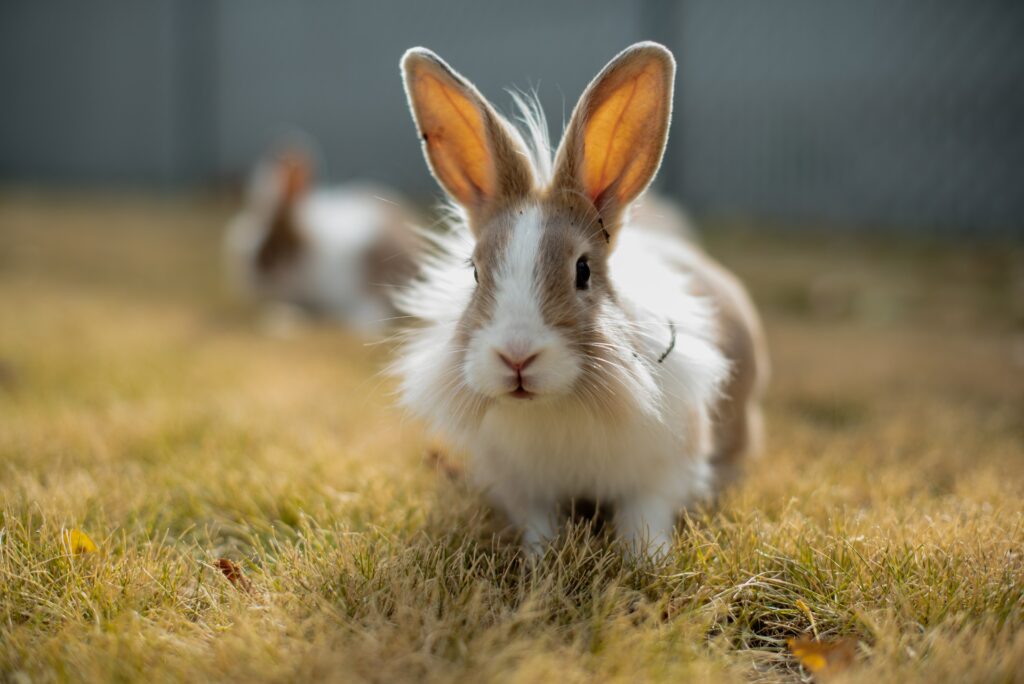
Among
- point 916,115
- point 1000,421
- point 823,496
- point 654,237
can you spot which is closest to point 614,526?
A: point 823,496

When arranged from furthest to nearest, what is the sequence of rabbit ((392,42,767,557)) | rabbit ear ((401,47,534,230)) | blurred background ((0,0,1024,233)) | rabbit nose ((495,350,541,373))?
blurred background ((0,0,1024,233)), rabbit ear ((401,47,534,230)), rabbit ((392,42,767,557)), rabbit nose ((495,350,541,373))

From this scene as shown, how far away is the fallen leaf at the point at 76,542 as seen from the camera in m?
1.75

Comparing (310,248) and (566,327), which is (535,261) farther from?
(310,248)

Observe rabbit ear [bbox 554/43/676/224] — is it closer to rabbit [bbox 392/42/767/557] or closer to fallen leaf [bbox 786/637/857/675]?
rabbit [bbox 392/42/767/557]

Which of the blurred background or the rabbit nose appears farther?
the blurred background

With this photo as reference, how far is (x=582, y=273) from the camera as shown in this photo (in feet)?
6.37

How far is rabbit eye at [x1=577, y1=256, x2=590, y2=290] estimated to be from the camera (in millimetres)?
1928

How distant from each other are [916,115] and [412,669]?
6.87 m

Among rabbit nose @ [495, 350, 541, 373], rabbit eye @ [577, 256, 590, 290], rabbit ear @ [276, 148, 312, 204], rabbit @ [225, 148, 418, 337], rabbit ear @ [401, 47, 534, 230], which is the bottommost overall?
rabbit @ [225, 148, 418, 337]

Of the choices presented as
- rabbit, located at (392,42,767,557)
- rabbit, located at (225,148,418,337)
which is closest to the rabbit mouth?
rabbit, located at (392,42,767,557)

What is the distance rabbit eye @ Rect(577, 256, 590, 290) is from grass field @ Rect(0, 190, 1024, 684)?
0.56m

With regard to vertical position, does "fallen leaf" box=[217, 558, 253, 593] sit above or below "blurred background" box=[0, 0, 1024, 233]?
below

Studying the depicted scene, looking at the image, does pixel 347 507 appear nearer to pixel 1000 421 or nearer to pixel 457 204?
pixel 457 204

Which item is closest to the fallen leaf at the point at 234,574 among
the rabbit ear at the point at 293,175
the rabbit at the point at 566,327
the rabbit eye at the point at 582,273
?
the rabbit at the point at 566,327
